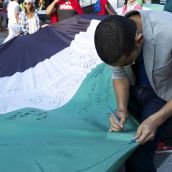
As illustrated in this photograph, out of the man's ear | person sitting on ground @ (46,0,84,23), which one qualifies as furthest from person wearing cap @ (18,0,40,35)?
the man's ear

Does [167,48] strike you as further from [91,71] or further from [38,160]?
[91,71]

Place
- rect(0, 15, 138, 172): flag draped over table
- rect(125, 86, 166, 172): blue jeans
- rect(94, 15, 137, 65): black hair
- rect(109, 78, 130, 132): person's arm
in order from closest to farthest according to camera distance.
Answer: rect(94, 15, 137, 65): black hair, rect(0, 15, 138, 172): flag draped over table, rect(125, 86, 166, 172): blue jeans, rect(109, 78, 130, 132): person's arm

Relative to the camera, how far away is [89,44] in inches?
166

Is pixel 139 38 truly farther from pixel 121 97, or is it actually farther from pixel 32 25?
pixel 32 25

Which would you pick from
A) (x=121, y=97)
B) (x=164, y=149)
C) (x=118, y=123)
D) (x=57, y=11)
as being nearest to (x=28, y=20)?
(x=57, y=11)

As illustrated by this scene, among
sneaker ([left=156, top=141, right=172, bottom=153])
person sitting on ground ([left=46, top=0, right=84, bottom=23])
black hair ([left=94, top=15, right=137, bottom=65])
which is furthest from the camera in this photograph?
person sitting on ground ([left=46, top=0, right=84, bottom=23])

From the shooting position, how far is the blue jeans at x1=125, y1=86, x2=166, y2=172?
7.13 feet

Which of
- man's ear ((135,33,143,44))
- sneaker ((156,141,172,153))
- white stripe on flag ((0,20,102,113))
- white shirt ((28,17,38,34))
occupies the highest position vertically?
man's ear ((135,33,143,44))

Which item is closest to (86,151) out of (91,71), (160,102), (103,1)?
(160,102)

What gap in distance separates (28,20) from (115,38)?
14.9ft

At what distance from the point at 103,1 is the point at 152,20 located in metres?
4.00

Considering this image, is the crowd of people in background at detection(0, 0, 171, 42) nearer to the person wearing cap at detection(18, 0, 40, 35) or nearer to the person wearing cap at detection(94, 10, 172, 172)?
the person wearing cap at detection(18, 0, 40, 35)

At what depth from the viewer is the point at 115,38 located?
1.85 metres

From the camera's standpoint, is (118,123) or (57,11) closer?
(118,123)
